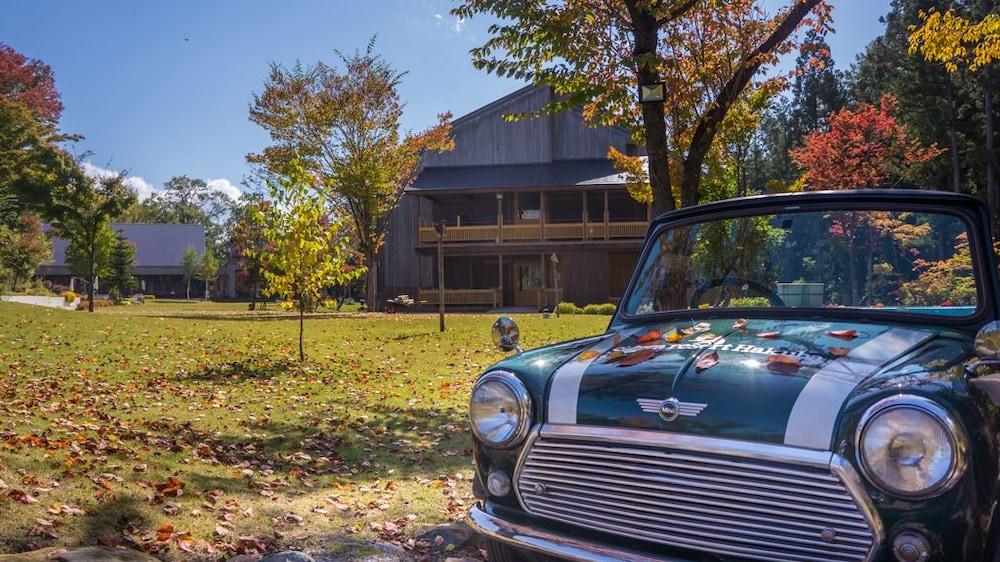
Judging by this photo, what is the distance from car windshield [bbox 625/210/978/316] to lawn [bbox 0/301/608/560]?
2.30 m

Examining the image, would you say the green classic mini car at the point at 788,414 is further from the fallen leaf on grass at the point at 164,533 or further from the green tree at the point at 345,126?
the green tree at the point at 345,126

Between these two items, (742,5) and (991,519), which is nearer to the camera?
(991,519)

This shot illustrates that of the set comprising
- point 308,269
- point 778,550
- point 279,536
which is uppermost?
point 308,269

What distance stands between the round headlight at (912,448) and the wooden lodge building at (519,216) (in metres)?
28.6

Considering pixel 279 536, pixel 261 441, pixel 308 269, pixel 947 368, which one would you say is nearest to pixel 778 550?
pixel 947 368

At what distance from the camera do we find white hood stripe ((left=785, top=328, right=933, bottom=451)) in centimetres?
240

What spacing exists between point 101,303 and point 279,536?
117 ft

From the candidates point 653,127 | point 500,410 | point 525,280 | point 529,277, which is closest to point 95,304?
point 525,280

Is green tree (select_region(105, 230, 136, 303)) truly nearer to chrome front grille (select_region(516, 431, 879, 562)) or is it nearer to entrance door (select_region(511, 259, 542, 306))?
entrance door (select_region(511, 259, 542, 306))

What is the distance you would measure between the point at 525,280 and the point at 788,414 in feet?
107

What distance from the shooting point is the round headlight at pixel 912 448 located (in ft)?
7.53

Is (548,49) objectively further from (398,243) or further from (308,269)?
(398,243)

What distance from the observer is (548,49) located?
405 inches

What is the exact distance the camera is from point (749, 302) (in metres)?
4.07
